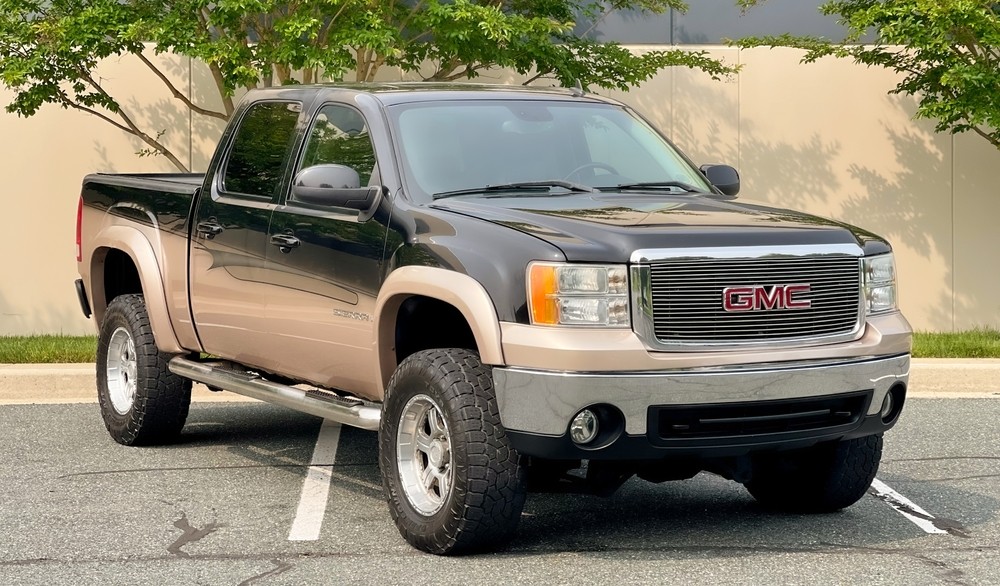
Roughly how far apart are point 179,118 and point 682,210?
34.2ft

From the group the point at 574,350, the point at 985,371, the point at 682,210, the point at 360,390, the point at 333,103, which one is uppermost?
the point at 333,103

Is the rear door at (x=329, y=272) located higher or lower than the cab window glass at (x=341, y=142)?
lower

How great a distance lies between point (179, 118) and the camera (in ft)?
51.4

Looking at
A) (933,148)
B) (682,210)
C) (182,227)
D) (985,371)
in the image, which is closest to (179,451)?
(182,227)

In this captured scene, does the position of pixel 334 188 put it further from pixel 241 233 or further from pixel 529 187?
pixel 241 233

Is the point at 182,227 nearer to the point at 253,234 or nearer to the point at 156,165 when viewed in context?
the point at 253,234

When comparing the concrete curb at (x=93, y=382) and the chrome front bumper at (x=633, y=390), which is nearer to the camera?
the chrome front bumper at (x=633, y=390)

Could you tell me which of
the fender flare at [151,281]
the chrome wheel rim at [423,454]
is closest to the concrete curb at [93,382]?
the fender flare at [151,281]

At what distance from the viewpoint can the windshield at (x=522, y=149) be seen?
6.69 meters

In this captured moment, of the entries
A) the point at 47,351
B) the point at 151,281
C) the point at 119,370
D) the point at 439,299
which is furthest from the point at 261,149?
the point at 47,351

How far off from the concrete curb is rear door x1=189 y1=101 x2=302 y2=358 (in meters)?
3.21

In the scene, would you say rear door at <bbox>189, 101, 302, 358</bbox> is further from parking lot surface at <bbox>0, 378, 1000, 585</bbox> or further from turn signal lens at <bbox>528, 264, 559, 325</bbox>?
turn signal lens at <bbox>528, 264, 559, 325</bbox>

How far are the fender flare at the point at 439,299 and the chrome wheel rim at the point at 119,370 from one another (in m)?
2.98

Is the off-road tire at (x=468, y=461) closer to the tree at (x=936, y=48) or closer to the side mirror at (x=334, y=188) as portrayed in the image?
the side mirror at (x=334, y=188)
